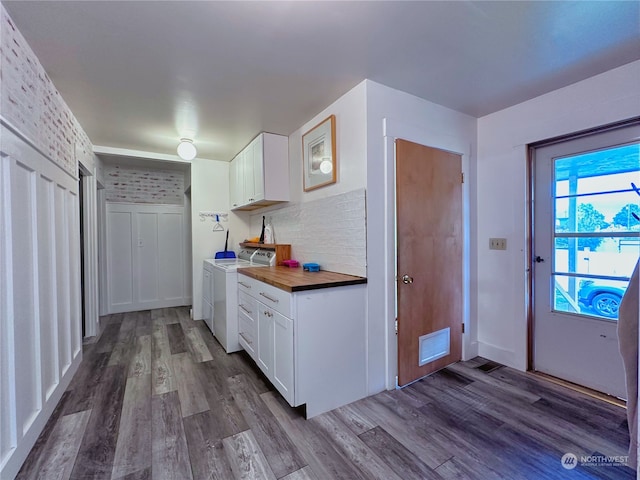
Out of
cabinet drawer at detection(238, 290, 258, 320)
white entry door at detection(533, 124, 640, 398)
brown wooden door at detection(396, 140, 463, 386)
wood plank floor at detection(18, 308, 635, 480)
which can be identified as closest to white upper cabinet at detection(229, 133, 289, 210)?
cabinet drawer at detection(238, 290, 258, 320)

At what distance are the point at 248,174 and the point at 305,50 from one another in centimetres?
192

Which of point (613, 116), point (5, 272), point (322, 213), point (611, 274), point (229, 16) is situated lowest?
point (611, 274)

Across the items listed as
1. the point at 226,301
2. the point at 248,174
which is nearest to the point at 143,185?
the point at 248,174

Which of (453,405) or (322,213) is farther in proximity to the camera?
(322,213)

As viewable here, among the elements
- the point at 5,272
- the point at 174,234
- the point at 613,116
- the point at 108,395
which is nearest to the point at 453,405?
the point at 613,116

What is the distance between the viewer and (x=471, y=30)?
157 cm

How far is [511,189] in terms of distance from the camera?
2537 millimetres

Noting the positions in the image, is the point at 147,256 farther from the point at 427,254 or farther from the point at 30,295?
the point at 427,254

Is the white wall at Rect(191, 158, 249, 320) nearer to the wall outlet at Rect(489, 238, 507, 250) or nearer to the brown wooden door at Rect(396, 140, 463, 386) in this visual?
the brown wooden door at Rect(396, 140, 463, 386)

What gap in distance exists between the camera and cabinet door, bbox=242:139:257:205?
11.0 ft

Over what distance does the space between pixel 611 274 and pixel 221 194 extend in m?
4.28

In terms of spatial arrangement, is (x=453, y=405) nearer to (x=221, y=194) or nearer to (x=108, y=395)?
(x=108, y=395)

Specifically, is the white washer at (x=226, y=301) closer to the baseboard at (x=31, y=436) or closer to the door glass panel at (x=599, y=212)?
the baseboard at (x=31, y=436)

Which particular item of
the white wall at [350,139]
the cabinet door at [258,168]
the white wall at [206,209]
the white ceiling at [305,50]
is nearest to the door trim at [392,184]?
the white wall at [350,139]
